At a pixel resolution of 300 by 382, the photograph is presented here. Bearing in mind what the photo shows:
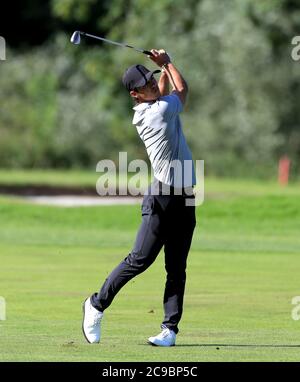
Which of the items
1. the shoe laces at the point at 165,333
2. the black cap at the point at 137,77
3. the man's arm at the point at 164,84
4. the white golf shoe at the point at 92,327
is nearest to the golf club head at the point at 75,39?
the man's arm at the point at 164,84

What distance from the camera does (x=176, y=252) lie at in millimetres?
10625

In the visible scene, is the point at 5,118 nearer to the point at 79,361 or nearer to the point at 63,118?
the point at 63,118

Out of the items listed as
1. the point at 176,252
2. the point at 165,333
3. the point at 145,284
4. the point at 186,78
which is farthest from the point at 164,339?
the point at 186,78

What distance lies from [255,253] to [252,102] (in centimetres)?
2998

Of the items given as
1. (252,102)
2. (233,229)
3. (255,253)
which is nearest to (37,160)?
(252,102)

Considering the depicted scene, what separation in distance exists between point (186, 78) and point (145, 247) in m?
42.3

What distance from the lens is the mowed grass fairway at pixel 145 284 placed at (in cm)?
1012

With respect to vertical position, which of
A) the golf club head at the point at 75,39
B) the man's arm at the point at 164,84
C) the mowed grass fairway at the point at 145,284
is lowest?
the mowed grass fairway at the point at 145,284

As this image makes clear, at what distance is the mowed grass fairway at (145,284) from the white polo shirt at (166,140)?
1434 millimetres

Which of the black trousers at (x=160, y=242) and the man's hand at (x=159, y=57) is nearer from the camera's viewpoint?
the black trousers at (x=160, y=242)

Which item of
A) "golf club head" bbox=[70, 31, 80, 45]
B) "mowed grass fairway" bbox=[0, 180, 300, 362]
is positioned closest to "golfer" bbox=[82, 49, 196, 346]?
"mowed grass fairway" bbox=[0, 180, 300, 362]

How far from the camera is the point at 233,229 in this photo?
26594mm

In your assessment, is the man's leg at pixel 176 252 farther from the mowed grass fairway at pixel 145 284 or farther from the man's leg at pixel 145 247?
the mowed grass fairway at pixel 145 284

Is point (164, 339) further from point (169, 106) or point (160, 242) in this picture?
point (169, 106)
